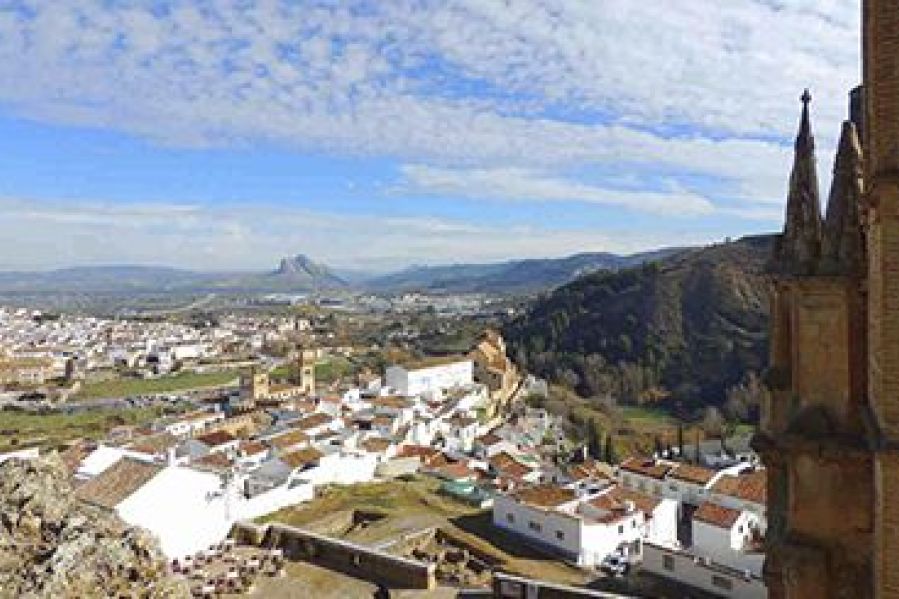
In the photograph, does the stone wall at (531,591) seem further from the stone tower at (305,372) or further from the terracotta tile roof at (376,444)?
the stone tower at (305,372)

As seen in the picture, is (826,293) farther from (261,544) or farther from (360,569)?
(261,544)

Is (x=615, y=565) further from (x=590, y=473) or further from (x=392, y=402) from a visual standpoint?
(x=392, y=402)

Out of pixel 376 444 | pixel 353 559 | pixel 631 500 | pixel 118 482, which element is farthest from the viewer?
pixel 376 444

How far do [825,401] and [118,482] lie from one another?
20540 millimetres

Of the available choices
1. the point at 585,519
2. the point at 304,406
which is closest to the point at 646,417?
the point at 304,406

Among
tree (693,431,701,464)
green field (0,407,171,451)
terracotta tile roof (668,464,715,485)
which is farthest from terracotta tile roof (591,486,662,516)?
green field (0,407,171,451)

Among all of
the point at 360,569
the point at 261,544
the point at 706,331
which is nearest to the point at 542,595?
the point at 360,569

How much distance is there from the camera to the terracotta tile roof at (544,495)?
85.1 ft

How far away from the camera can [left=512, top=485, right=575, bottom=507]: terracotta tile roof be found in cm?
2594

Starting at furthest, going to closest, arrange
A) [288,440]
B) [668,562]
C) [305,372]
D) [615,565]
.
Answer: [305,372] → [288,440] → [615,565] → [668,562]

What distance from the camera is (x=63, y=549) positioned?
721cm

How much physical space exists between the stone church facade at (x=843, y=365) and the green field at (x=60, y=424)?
45747 mm

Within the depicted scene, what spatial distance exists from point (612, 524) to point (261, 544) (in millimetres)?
9855

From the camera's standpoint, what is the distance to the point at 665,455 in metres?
48.2
